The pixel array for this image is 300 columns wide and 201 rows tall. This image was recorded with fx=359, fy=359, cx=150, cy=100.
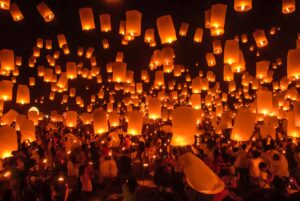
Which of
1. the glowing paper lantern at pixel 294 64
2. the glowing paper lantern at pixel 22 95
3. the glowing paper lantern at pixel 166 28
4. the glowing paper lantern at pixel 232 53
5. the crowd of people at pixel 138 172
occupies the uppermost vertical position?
the glowing paper lantern at pixel 166 28

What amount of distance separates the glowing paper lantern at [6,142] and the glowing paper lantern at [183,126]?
3.74 metres

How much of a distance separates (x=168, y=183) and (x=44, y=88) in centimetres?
2341

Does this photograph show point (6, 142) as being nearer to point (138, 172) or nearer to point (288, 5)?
point (138, 172)

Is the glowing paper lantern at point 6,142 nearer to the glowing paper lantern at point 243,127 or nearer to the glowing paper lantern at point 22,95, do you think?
the glowing paper lantern at point 22,95

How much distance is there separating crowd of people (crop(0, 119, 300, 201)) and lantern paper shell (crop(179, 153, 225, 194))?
0.24 m

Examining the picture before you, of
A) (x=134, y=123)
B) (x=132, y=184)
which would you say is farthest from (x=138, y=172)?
(x=132, y=184)

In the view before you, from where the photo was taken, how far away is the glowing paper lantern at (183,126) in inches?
283

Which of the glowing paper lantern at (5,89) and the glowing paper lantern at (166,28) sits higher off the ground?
the glowing paper lantern at (166,28)

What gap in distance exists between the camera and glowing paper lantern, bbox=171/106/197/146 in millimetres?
7191

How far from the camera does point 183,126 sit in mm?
7188

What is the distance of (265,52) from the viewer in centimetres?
2527

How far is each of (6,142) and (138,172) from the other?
426cm

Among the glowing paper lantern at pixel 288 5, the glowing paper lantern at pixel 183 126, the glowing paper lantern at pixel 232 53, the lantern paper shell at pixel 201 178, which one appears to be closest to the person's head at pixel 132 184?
the lantern paper shell at pixel 201 178

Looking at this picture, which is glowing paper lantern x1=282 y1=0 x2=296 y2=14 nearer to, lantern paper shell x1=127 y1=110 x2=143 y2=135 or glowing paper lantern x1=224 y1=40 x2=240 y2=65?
glowing paper lantern x1=224 y1=40 x2=240 y2=65
